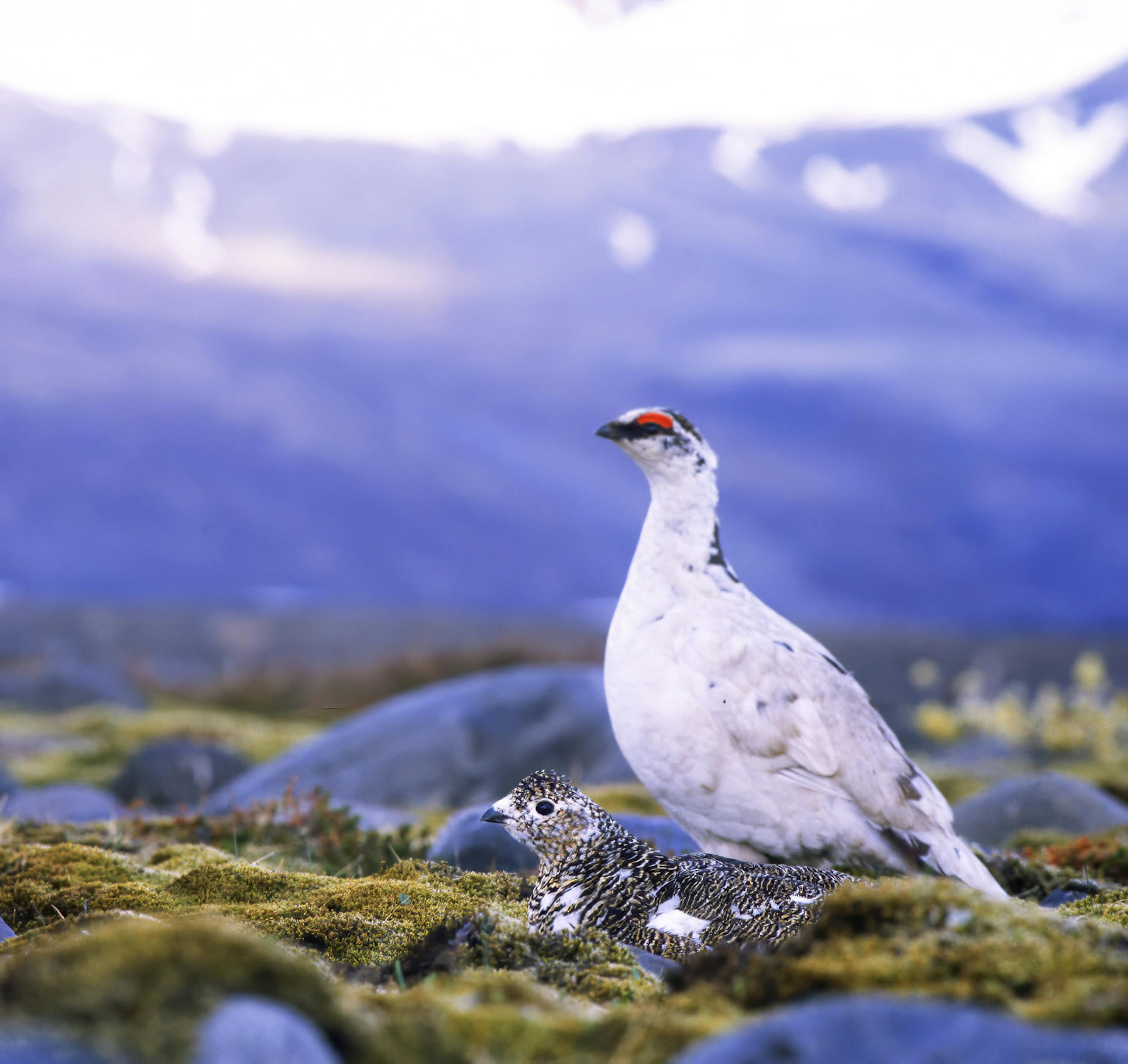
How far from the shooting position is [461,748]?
1305 cm

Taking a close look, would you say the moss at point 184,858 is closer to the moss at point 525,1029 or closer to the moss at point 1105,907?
the moss at point 525,1029

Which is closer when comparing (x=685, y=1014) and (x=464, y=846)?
(x=685, y=1014)

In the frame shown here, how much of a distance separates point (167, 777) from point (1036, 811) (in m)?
9.65

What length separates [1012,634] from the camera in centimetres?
6256

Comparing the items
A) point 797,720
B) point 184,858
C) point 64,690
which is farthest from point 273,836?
point 64,690

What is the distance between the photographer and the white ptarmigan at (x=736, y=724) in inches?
229

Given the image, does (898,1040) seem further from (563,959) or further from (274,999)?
(563,959)

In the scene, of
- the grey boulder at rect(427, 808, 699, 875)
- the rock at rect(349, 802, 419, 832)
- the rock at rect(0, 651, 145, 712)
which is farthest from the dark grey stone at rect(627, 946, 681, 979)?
the rock at rect(0, 651, 145, 712)

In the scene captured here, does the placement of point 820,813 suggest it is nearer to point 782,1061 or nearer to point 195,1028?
point 782,1061

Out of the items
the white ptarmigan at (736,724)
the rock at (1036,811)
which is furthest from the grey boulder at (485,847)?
the rock at (1036,811)

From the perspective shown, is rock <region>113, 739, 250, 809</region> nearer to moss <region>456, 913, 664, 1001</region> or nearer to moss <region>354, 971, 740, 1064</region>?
moss <region>456, 913, 664, 1001</region>

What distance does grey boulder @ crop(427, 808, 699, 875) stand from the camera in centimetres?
684

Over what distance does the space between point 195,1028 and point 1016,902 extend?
13.0 feet

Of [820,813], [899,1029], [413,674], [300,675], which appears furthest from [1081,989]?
[300,675]
